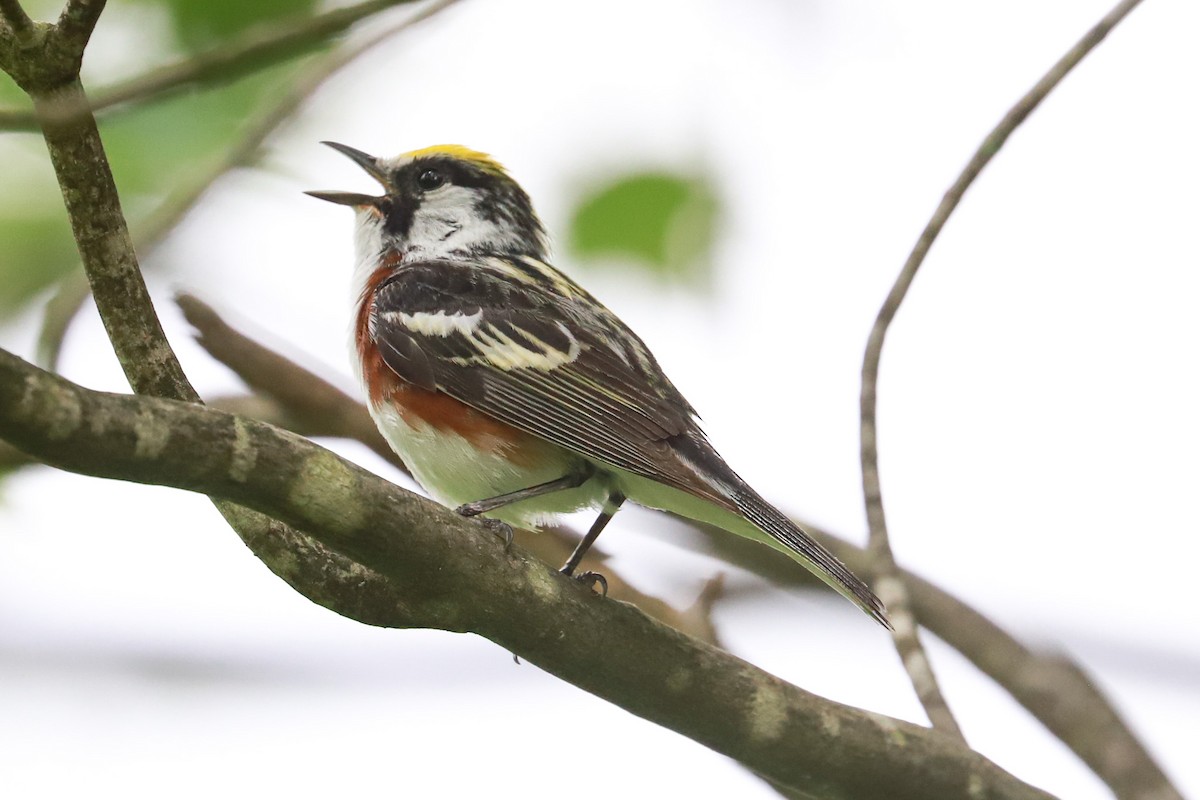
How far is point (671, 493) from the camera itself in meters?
4.23

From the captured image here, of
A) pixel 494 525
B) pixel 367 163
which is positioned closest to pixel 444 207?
pixel 367 163

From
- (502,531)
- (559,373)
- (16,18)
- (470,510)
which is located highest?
(559,373)

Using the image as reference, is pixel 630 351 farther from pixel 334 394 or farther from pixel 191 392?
pixel 191 392

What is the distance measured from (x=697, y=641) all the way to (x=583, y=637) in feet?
1.05

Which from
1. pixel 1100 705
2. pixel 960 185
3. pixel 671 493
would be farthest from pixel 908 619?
pixel 960 185

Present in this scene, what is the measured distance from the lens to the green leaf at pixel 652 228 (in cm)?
486

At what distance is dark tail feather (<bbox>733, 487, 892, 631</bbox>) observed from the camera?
3.73 metres

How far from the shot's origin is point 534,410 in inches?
168

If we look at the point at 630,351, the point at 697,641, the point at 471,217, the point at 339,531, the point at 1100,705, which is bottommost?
the point at 339,531

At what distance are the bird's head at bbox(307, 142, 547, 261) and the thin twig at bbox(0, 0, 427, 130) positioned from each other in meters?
2.85

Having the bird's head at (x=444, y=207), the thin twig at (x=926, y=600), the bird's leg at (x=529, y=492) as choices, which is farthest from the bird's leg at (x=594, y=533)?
the bird's head at (x=444, y=207)

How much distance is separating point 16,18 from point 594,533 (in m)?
2.44

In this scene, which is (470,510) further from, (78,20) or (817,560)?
(78,20)

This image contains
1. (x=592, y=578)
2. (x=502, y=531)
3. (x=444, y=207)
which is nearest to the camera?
(x=502, y=531)
